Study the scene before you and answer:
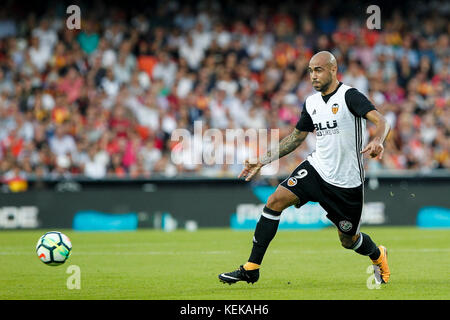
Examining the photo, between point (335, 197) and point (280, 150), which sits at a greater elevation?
point (280, 150)

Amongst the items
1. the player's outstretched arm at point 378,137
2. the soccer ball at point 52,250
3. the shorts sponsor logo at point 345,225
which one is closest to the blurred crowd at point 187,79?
the soccer ball at point 52,250

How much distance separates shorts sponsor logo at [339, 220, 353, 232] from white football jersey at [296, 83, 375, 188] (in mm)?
374

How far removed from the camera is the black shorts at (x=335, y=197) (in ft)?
27.5

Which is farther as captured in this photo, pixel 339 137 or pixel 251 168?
pixel 251 168

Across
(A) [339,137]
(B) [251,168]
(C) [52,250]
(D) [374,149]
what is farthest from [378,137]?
(C) [52,250]

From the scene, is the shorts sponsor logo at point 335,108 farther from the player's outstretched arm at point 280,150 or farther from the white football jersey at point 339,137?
the player's outstretched arm at point 280,150

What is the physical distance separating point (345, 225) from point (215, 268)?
2411mm

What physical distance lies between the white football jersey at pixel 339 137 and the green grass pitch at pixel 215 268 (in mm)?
1160

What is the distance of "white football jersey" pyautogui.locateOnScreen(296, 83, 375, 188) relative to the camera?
8266 mm

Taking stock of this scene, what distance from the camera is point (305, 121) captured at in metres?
8.71

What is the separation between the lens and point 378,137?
7.35 meters

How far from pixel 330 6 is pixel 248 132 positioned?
6.71 metres

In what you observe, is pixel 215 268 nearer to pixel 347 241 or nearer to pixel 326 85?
pixel 347 241
